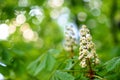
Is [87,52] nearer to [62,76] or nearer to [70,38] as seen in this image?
[62,76]

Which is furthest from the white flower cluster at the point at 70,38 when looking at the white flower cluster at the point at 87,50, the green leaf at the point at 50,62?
the white flower cluster at the point at 87,50

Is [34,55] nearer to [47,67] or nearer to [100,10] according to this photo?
[100,10]

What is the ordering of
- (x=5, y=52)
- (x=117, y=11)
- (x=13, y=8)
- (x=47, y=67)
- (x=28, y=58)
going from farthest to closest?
(x=117, y=11) → (x=28, y=58) → (x=13, y=8) → (x=5, y=52) → (x=47, y=67)

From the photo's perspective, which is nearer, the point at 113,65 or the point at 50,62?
the point at 113,65

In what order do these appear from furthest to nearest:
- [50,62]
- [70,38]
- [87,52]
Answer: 1. [50,62]
2. [70,38]
3. [87,52]

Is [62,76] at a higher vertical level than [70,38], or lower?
lower

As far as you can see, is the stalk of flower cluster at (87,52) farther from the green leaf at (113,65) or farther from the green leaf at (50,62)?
the green leaf at (50,62)

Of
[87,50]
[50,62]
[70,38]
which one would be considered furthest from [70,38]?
[87,50]

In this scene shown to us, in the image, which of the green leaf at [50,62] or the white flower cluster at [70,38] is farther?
the green leaf at [50,62]

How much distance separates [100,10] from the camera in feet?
34.9

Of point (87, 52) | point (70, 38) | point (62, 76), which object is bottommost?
point (62, 76)

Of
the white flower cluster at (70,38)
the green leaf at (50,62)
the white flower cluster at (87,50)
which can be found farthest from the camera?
the green leaf at (50,62)

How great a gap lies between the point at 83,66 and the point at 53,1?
8508 millimetres

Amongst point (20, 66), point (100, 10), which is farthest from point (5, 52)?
point (100, 10)
